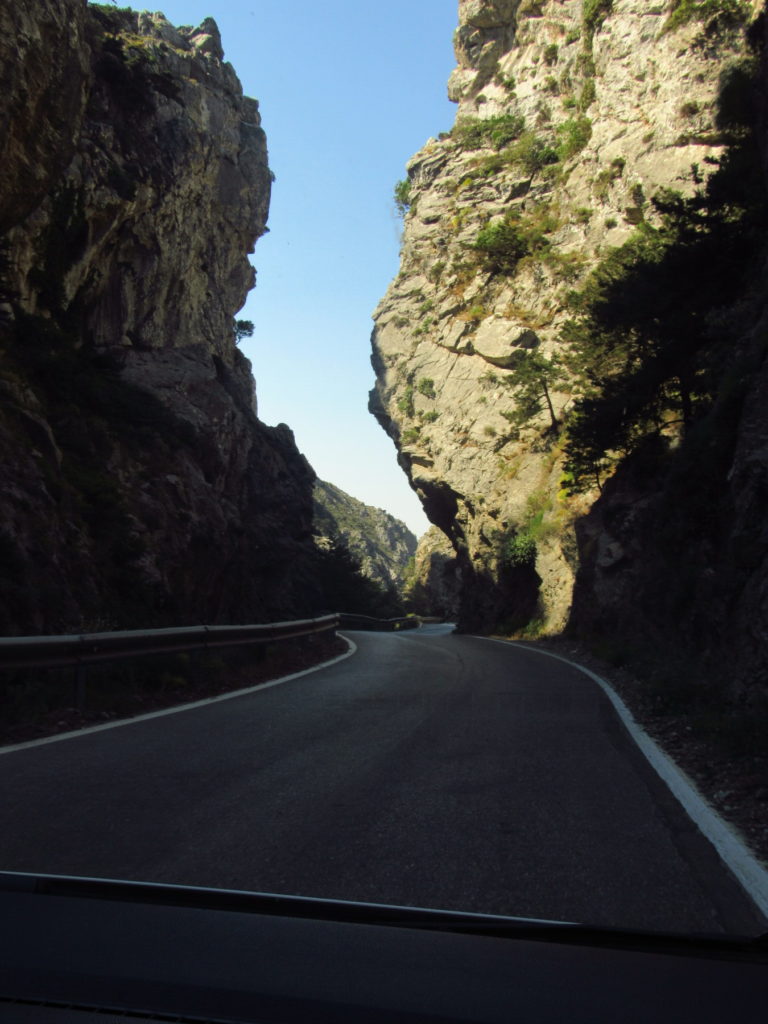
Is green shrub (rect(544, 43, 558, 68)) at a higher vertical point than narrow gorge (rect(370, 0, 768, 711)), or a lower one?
higher

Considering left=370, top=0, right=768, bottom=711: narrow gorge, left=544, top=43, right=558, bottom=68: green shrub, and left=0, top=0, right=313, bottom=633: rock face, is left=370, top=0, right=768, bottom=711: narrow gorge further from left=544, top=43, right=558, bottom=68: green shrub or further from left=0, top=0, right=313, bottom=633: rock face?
left=0, top=0, right=313, bottom=633: rock face

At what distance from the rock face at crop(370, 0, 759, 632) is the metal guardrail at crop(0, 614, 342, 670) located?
1659 cm

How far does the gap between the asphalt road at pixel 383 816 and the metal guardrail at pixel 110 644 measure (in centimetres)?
126

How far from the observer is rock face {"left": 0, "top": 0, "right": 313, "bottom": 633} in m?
16.0

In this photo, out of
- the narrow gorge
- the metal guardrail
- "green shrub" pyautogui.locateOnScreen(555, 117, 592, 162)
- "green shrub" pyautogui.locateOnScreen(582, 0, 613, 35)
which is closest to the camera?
the metal guardrail

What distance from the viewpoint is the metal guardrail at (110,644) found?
746 cm

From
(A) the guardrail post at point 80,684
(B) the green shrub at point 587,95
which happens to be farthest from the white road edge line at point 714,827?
(B) the green shrub at point 587,95

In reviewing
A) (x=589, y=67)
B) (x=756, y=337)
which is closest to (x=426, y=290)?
(x=589, y=67)

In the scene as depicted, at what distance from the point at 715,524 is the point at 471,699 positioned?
798cm

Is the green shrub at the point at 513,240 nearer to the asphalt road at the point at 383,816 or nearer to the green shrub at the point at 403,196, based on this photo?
the green shrub at the point at 403,196

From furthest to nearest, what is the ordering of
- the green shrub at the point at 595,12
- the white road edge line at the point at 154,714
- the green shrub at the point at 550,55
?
the green shrub at the point at 550,55, the green shrub at the point at 595,12, the white road edge line at the point at 154,714

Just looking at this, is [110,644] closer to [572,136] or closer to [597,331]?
[597,331]

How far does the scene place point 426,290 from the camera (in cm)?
5931

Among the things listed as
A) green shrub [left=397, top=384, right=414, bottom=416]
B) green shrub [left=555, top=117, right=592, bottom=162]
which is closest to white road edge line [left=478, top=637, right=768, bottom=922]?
green shrub [left=397, top=384, right=414, bottom=416]
